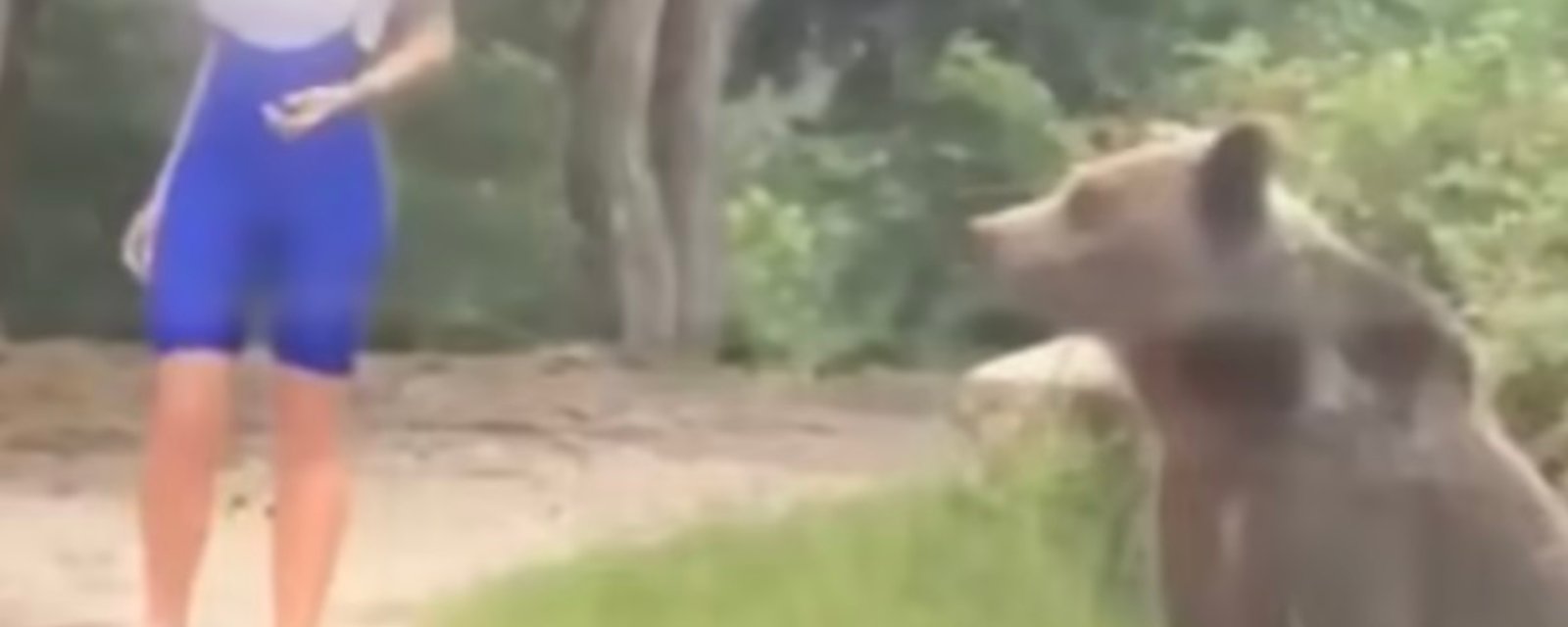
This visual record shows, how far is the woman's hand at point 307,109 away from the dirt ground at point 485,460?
17cm

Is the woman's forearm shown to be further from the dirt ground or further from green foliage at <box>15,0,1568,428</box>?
the dirt ground

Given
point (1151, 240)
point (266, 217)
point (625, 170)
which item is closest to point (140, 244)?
point (266, 217)

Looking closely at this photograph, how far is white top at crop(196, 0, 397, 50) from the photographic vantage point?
9.43 feet

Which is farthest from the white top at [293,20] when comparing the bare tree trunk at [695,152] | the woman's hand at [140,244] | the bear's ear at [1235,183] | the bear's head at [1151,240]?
the bear's ear at [1235,183]

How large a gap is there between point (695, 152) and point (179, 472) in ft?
1.15

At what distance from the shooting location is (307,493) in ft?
9.86

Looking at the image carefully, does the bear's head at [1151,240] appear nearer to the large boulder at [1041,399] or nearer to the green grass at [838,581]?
the large boulder at [1041,399]

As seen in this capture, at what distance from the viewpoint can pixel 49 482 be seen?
3092 mm

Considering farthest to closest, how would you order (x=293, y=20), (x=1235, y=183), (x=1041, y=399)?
(x=1041, y=399), (x=293, y=20), (x=1235, y=183)

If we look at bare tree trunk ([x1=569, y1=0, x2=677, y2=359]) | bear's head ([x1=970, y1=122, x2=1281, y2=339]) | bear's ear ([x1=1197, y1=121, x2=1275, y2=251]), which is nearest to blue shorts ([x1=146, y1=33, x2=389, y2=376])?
bare tree trunk ([x1=569, y1=0, x2=677, y2=359])

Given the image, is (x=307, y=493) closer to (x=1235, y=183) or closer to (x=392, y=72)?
(x=392, y=72)

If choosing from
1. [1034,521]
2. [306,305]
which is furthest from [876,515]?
[306,305]

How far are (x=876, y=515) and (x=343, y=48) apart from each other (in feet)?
1.44

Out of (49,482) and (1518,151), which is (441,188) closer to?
(49,482)
